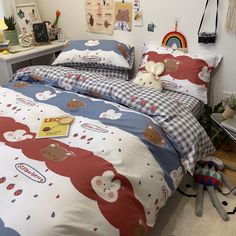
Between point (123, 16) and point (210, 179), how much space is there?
160 centimetres

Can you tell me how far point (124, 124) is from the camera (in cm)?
147

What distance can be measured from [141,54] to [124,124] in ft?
4.18

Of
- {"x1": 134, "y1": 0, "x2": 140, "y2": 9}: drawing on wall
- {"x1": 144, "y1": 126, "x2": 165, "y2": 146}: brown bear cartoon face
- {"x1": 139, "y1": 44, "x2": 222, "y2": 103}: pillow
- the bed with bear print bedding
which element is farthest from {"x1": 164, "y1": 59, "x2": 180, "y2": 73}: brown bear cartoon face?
{"x1": 144, "y1": 126, "x2": 165, "y2": 146}: brown bear cartoon face

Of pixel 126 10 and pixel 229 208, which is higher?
pixel 126 10

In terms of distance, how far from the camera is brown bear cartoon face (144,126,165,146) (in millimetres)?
1438

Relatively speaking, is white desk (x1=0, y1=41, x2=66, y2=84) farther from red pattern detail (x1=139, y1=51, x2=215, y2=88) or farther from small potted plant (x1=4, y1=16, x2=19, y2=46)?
red pattern detail (x1=139, y1=51, x2=215, y2=88)

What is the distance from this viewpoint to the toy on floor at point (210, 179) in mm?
1711

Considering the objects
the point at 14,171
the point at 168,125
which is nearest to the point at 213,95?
the point at 168,125

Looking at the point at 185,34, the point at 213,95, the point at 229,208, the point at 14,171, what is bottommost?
the point at 229,208

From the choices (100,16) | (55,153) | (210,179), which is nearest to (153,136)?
(55,153)

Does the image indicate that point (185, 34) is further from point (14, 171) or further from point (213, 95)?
point (14, 171)

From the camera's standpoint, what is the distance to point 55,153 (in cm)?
124

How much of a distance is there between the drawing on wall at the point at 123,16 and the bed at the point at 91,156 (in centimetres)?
86

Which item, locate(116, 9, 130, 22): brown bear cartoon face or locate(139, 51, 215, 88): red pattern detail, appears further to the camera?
locate(116, 9, 130, 22): brown bear cartoon face
